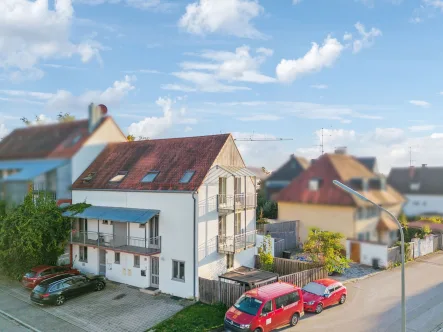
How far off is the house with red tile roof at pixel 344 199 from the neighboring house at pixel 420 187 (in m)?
0.06

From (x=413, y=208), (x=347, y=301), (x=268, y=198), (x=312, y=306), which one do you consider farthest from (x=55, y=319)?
(x=413, y=208)

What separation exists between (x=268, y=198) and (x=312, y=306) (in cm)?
1614

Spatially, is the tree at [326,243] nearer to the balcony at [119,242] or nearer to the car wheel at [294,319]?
the car wheel at [294,319]

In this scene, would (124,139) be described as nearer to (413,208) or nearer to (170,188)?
(170,188)

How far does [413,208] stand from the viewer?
7.86 feet

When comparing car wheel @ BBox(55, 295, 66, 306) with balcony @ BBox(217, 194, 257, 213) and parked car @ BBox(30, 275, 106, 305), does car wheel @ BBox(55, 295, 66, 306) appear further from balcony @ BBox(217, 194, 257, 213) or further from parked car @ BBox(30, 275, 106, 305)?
balcony @ BBox(217, 194, 257, 213)

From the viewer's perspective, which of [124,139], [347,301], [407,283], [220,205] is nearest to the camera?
[347,301]

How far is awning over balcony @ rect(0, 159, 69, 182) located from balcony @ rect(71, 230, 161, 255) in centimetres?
Answer: 1098

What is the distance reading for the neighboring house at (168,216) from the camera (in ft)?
65.6

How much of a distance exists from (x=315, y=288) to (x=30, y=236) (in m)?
15.9

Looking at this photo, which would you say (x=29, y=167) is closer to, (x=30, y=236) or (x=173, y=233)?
(x=173, y=233)

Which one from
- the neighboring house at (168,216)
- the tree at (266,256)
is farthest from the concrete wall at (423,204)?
the tree at (266,256)

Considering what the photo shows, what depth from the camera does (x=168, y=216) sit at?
2053 centimetres

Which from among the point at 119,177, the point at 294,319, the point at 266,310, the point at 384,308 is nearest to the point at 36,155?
the point at 266,310
